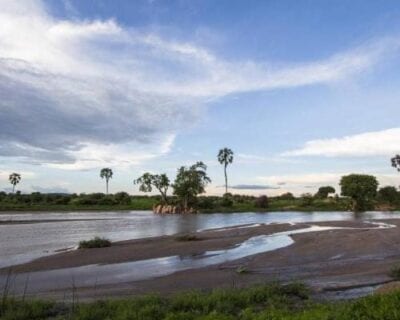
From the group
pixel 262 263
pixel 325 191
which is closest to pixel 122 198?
pixel 325 191

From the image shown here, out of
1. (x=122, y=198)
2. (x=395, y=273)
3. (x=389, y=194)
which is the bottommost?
(x=395, y=273)

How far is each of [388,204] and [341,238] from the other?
10587 cm

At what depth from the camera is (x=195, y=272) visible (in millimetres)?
20266

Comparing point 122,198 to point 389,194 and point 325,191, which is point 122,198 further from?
point 389,194

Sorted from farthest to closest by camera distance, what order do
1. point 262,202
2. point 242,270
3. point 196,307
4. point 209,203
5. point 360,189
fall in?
1. point 262,202
2. point 209,203
3. point 360,189
4. point 242,270
5. point 196,307

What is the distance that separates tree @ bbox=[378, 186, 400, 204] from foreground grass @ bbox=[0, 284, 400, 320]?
129 meters

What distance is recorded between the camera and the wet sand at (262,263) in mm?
16938

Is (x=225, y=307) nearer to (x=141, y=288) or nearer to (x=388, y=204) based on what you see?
(x=141, y=288)

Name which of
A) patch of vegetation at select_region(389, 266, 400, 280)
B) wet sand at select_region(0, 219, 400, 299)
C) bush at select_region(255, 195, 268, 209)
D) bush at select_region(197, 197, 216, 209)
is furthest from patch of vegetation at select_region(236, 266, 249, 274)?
bush at select_region(255, 195, 268, 209)

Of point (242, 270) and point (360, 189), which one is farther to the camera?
point (360, 189)

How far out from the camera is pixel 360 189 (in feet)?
374

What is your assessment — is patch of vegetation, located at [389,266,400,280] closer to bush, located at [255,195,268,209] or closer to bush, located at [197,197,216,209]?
bush, located at [197,197,216,209]

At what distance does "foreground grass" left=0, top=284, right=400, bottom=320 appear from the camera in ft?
35.2

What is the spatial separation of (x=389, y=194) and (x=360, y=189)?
25.6 metres
